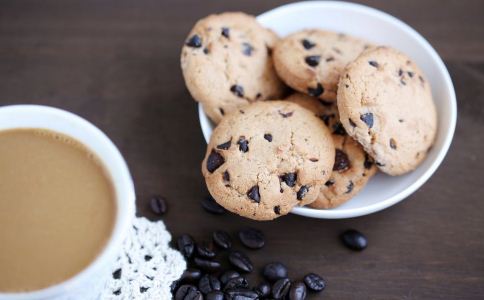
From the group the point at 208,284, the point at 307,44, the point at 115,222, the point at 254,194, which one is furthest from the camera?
the point at 307,44

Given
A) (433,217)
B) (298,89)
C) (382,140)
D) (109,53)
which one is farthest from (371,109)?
(109,53)

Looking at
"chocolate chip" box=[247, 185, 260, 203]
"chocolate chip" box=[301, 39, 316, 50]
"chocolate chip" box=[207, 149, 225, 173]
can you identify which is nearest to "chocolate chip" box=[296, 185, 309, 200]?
"chocolate chip" box=[247, 185, 260, 203]

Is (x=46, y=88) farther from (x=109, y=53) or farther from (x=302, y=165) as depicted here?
(x=302, y=165)

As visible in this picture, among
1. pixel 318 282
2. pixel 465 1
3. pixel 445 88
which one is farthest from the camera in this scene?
pixel 465 1

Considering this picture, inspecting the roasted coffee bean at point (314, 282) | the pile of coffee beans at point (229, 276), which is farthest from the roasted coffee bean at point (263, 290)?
the roasted coffee bean at point (314, 282)

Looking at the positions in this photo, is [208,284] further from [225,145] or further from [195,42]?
[195,42]

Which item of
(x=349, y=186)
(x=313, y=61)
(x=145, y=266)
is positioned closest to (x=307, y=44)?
(x=313, y=61)
